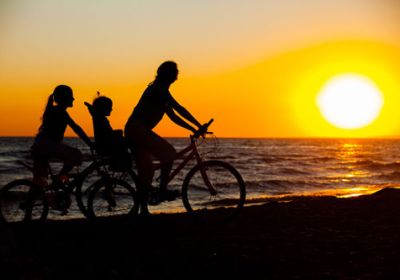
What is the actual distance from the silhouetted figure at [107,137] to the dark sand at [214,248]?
1.03m

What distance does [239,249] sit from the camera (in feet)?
21.7

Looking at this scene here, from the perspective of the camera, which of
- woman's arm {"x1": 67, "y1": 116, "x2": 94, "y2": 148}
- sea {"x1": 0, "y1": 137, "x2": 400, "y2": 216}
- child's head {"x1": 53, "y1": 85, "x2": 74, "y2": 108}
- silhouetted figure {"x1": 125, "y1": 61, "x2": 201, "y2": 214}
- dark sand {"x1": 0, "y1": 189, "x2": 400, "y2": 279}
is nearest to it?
dark sand {"x1": 0, "y1": 189, "x2": 400, "y2": 279}

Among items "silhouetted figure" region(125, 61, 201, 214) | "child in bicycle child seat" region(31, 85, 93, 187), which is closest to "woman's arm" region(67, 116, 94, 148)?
"child in bicycle child seat" region(31, 85, 93, 187)

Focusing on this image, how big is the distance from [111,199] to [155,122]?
1.46 m

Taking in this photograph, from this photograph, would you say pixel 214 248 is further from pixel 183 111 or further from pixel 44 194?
pixel 44 194

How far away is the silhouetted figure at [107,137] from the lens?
7953 mm

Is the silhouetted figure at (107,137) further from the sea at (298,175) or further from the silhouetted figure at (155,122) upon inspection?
the sea at (298,175)

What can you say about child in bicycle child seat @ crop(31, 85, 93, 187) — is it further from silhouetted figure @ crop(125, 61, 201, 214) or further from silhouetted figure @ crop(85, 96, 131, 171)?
silhouetted figure @ crop(125, 61, 201, 214)

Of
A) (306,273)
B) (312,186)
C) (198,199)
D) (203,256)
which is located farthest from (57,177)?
(312,186)

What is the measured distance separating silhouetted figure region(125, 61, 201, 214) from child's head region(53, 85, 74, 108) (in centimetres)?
103

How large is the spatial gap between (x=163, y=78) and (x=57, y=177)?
7.62 feet

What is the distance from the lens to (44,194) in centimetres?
800

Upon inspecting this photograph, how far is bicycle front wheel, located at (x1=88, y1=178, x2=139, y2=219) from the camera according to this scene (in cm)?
816

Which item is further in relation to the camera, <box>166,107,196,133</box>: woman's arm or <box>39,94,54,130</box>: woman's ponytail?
<box>166,107,196,133</box>: woman's arm
